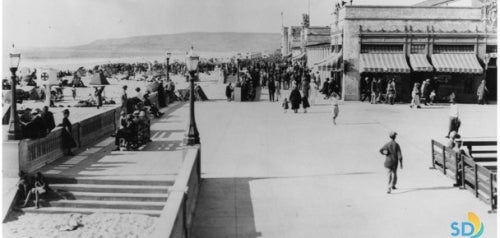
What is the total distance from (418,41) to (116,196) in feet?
80.9

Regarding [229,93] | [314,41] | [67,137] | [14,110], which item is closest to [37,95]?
[229,93]

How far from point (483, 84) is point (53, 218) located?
2596 cm

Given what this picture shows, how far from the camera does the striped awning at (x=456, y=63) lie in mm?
32781

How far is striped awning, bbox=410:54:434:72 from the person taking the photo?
107 feet

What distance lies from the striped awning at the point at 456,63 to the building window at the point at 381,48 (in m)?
1.99

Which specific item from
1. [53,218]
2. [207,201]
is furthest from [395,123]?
[53,218]

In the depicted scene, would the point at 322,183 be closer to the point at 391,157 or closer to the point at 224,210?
the point at 391,157

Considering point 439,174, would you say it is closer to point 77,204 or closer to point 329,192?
point 329,192

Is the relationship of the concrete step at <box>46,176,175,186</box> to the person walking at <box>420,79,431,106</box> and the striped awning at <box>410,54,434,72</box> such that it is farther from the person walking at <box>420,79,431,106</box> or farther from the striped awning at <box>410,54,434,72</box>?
the striped awning at <box>410,54,434,72</box>

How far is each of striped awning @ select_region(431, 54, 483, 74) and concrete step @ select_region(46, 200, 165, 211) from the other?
23868 mm

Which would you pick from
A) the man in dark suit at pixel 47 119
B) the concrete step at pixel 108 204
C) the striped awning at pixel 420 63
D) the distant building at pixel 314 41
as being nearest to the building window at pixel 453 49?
the striped awning at pixel 420 63

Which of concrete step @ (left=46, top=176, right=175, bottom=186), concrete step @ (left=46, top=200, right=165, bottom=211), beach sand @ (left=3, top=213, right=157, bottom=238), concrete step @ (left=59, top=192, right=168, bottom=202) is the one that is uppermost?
concrete step @ (left=46, top=176, right=175, bottom=186)

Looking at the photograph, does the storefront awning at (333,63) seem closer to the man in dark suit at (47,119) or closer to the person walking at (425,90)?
the person walking at (425,90)

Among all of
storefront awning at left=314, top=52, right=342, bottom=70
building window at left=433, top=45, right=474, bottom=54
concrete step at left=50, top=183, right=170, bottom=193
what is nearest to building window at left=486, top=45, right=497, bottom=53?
building window at left=433, top=45, right=474, bottom=54
